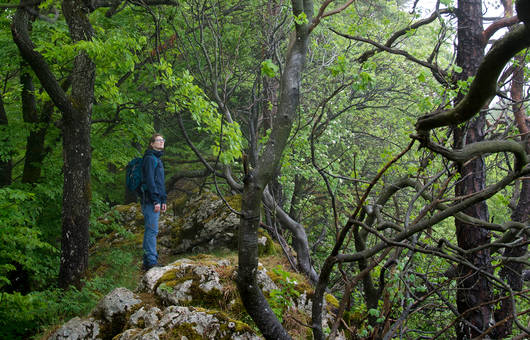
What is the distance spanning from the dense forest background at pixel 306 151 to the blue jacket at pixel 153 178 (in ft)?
2.68

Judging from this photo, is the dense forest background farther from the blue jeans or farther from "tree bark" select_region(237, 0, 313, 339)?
the blue jeans

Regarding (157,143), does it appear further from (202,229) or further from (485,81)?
(485,81)

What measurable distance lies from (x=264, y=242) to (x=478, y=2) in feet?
Answer: 19.8

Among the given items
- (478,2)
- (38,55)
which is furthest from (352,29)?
(38,55)

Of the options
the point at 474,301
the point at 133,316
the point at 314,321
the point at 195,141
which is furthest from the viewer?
the point at 195,141

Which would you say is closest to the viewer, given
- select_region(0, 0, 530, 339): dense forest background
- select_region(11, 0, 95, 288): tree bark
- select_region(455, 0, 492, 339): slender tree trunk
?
select_region(0, 0, 530, 339): dense forest background

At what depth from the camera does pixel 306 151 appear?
9.47 meters

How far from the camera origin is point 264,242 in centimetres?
812

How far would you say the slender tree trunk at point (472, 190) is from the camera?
4.55 m

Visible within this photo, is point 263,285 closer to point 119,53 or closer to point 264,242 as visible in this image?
point 264,242

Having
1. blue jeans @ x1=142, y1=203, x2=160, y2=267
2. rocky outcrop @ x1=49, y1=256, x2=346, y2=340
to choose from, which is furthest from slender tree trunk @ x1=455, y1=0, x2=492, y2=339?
blue jeans @ x1=142, y1=203, x2=160, y2=267

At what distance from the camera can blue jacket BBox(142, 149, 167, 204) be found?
6691 mm

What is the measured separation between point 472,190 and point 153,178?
5368mm

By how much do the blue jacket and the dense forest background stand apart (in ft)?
2.68
